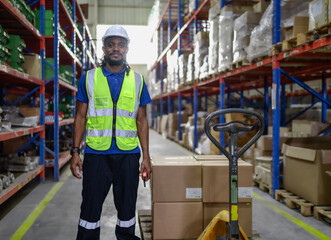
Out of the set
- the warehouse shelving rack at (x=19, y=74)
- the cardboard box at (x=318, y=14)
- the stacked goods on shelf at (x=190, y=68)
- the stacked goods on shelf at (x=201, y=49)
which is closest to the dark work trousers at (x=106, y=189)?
the warehouse shelving rack at (x=19, y=74)

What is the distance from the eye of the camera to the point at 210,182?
2766 mm

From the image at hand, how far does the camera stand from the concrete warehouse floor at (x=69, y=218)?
122 inches

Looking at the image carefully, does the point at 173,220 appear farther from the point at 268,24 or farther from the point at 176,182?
the point at 268,24

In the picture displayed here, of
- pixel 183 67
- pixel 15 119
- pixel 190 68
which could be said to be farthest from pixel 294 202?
pixel 183 67

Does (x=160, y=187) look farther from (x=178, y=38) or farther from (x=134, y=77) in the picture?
(x=178, y=38)

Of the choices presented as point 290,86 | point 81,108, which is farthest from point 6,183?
point 290,86

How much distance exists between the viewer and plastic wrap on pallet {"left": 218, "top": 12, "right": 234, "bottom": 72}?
5801mm

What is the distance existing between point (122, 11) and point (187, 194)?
23.6 m

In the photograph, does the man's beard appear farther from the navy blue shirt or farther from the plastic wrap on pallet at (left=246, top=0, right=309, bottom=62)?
the plastic wrap on pallet at (left=246, top=0, right=309, bottom=62)

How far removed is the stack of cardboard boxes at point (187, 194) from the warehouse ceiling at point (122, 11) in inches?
904

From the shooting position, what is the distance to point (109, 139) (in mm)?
2354

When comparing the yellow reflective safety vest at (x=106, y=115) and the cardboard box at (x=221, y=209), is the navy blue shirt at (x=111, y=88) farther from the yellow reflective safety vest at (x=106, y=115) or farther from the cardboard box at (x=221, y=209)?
the cardboard box at (x=221, y=209)

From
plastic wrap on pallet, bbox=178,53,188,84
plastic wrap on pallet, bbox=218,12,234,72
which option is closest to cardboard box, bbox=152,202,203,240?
plastic wrap on pallet, bbox=218,12,234,72

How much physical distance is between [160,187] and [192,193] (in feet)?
0.94
